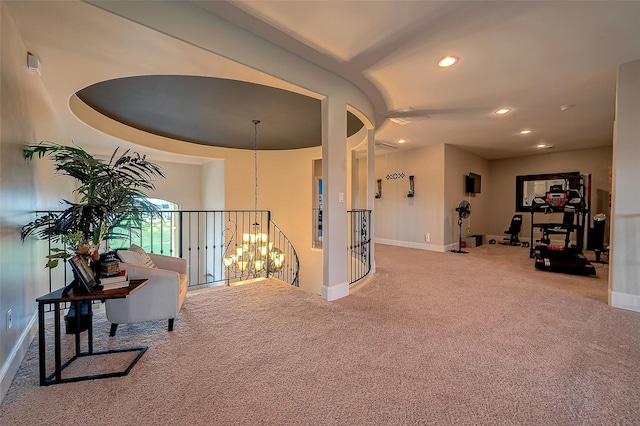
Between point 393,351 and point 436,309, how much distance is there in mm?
1057

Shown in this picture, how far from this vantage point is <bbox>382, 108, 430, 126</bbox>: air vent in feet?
13.7

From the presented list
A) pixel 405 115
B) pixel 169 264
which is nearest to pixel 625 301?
pixel 405 115

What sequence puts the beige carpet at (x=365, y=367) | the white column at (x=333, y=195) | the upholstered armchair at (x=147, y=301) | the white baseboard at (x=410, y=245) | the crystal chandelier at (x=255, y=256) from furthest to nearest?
1. the white baseboard at (x=410, y=245)
2. the crystal chandelier at (x=255, y=256)
3. the white column at (x=333, y=195)
4. the upholstered armchair at (x=147, y=301)
5. the beige carpet at (x=365, y=367)

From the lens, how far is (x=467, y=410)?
145cm

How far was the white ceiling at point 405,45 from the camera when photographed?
6.52ft

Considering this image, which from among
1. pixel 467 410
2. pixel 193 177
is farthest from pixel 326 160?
pixel 193 177

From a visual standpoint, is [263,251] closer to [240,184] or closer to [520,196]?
[240,184]

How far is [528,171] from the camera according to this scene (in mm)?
7625

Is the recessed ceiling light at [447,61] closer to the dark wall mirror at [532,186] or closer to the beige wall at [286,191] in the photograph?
the beige wall at [286,191]

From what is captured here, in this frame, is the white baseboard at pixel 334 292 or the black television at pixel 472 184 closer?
the white baseboard at pixel 334 292

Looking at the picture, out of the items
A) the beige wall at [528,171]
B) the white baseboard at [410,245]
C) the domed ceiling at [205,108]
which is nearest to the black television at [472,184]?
the beige wall at [528,171]

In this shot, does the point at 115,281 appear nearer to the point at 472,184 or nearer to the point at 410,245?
the point at 410,245

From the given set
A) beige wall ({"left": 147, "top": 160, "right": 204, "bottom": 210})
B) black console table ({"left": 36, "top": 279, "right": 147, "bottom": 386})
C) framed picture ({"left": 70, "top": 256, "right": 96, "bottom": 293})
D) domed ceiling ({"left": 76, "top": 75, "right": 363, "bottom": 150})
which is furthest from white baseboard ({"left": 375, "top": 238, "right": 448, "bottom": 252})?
framed picture ({"left": 70, "top": 256, "right": 96, "bottom": 293})

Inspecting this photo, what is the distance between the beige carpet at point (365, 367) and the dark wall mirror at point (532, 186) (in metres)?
5.30
